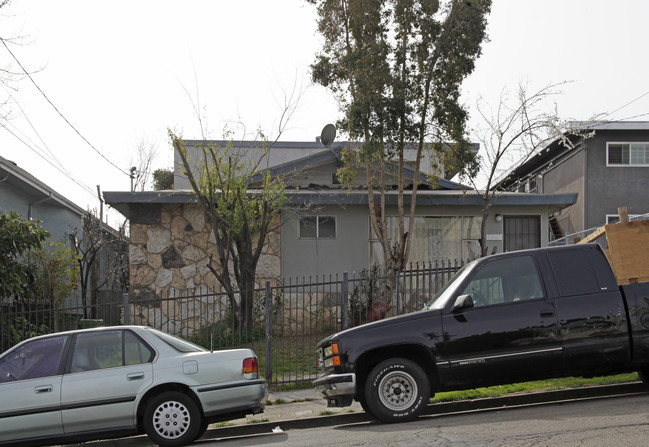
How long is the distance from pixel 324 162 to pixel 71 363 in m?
11.1

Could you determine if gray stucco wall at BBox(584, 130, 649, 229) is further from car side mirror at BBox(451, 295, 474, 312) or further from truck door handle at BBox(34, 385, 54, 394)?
truck door handle at BBox(34, 385, 54, 394)

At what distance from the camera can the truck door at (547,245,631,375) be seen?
8.07 m

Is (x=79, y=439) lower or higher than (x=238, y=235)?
lower

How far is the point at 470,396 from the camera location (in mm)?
9422

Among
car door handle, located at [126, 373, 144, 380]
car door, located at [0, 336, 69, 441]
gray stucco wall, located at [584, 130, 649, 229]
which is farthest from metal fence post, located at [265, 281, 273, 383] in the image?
gray stucco wall, located at [584, 130, 649, 229]

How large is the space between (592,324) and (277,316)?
6845mm

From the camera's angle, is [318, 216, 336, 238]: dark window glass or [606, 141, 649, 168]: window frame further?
[606, 141, 649, 168]: window frame

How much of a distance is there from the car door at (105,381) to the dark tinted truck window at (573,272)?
4.84m

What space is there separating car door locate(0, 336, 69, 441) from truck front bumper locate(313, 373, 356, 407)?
3055mm

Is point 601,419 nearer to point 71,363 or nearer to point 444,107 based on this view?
point 71,363

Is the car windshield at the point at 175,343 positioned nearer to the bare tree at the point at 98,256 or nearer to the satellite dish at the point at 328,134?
the satellite dish at the point at 328,134

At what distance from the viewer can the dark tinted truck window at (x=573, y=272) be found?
826cm

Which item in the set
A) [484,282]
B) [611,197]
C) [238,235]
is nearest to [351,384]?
[484,282]

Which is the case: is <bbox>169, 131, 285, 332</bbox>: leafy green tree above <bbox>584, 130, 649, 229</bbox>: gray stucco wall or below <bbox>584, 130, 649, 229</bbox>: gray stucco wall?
below
